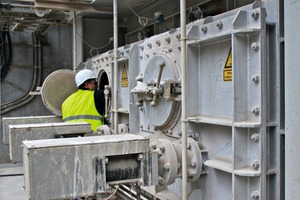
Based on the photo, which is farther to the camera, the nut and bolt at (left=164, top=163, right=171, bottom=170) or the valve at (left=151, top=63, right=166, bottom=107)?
the valve at (left=151, top=63, right=166, bottom=107)

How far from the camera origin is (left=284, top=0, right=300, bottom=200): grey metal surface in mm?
1153

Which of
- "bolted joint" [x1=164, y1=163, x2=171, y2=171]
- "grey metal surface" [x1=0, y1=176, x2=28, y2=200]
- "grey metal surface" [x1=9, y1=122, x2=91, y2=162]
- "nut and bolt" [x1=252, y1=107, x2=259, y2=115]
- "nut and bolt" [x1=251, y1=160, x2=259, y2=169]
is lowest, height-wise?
"grey metal surface" [x1=0, y1=176, x2=28, y2=200]

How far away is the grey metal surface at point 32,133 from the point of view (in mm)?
3186

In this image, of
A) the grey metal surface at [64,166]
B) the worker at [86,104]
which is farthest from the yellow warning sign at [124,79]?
the grey metal surface at [64,166]

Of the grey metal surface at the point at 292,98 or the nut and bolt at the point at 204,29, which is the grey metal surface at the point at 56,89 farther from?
the grey metal surface at the point at 292,98

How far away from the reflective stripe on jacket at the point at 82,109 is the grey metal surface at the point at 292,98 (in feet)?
10.8

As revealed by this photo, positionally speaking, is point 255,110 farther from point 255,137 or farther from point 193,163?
point 193,163

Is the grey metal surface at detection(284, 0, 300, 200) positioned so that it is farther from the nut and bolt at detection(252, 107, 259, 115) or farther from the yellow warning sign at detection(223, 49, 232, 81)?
the yellow warning sign at detection(223, 49, 232, 81)

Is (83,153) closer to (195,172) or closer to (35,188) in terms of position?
(35,188)

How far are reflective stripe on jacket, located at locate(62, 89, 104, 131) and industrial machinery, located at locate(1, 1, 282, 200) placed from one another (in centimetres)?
151

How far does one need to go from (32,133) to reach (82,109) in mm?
1117

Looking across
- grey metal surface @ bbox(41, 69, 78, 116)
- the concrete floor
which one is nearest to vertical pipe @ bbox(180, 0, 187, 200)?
grey metal surface @ bbox(41, 69, 78, 116)

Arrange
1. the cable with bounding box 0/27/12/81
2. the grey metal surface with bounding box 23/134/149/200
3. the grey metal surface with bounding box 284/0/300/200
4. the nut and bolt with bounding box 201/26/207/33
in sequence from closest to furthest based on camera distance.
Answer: the grey metal surface with bounding box 284/0/300/200
the grey metal surface with bounding box 23/134/149/200
the nut and bolt with bounding box 201/26/207/33
the cable with bounding box 0/27/12/81

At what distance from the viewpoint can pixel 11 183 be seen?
5.82 metres
